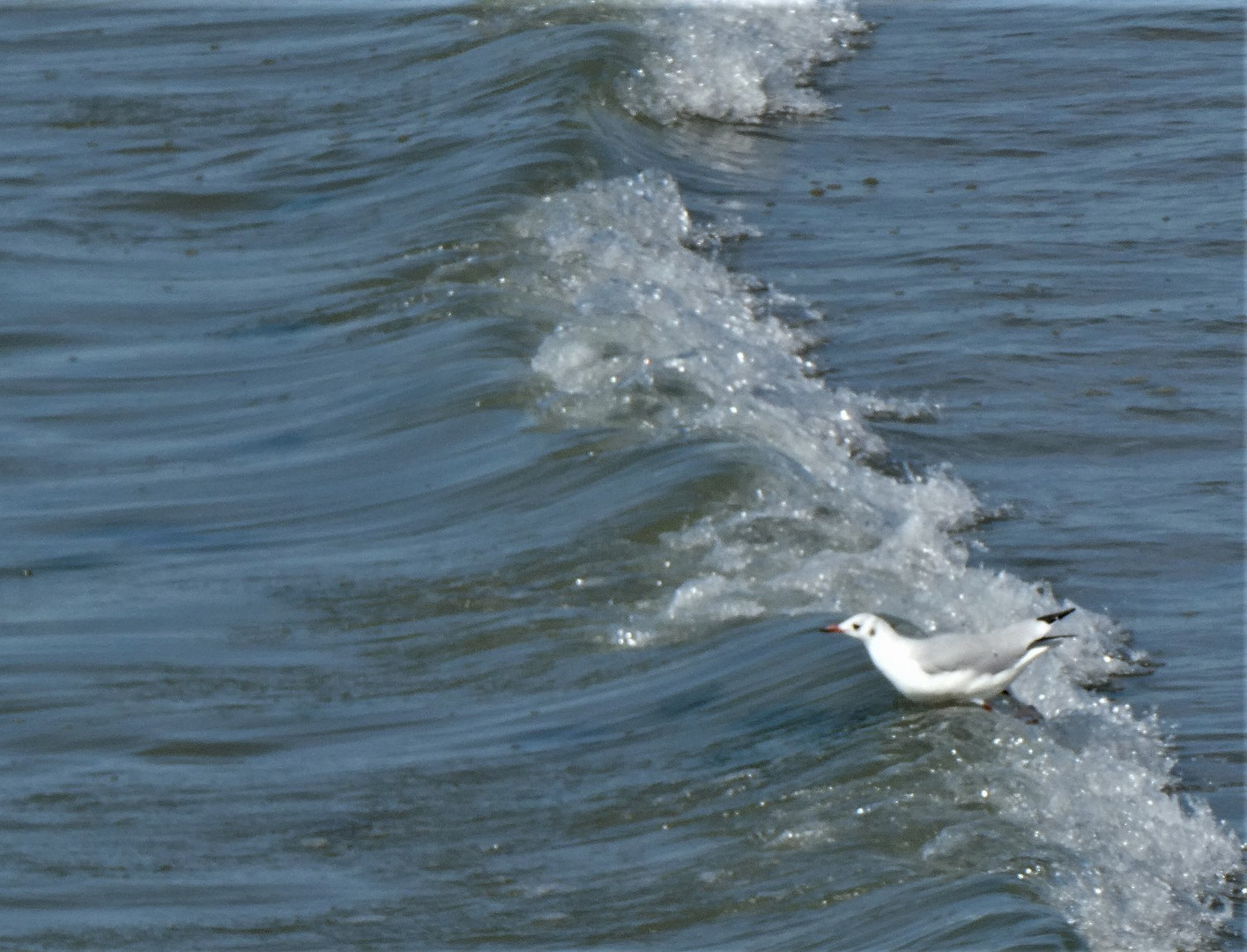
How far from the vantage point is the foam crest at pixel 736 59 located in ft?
41.6

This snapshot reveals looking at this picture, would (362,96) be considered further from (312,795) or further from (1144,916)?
(1144,916)

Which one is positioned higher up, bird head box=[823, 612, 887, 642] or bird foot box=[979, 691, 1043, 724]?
bird head box=[823, 612, 887, 642]

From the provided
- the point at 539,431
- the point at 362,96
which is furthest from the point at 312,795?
the point at 362,96

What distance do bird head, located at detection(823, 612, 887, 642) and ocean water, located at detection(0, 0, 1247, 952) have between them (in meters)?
0.27

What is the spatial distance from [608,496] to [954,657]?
1.97 metres

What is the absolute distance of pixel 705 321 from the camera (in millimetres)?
8836

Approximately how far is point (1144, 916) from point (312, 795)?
2.07 m

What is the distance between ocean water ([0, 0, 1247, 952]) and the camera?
5.02 m

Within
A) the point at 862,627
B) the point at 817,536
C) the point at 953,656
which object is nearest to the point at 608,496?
the point at 817,536

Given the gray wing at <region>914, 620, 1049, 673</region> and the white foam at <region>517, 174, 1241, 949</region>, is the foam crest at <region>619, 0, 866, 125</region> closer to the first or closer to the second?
the white foam at <region>517, 174, 1241, 949</region>

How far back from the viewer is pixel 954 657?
542 centimetres

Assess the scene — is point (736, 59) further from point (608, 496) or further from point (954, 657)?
point (954, 657)

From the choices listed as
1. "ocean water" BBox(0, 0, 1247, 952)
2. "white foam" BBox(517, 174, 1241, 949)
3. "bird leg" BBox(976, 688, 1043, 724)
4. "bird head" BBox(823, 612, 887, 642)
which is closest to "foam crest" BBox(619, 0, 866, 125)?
"ocean water" BBox(0, 0, 1247, 952)

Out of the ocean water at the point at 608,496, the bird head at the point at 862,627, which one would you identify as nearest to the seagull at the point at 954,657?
the bird head at the point at 862,627
